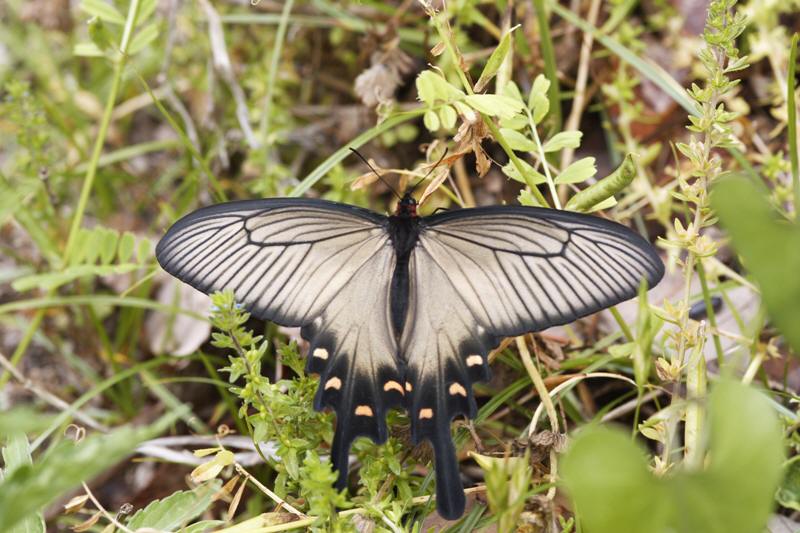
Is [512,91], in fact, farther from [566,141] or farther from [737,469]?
[737,469]

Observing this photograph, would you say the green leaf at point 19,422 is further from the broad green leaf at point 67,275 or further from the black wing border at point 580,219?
the broad green leaf at point 67,275

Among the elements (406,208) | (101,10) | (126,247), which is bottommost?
(126,247)

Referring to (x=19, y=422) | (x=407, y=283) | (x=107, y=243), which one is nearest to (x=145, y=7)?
(x=107, y=243)

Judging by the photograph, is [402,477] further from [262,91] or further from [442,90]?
[262,91]

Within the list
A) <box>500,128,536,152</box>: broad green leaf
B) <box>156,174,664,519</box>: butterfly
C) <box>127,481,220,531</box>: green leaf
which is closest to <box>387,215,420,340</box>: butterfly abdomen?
<box>156,174,664,519</box>: butterfly

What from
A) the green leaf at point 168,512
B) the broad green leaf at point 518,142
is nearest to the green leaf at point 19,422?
the green leaf at point 168,512

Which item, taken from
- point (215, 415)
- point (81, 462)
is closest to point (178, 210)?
point (215, 415)
